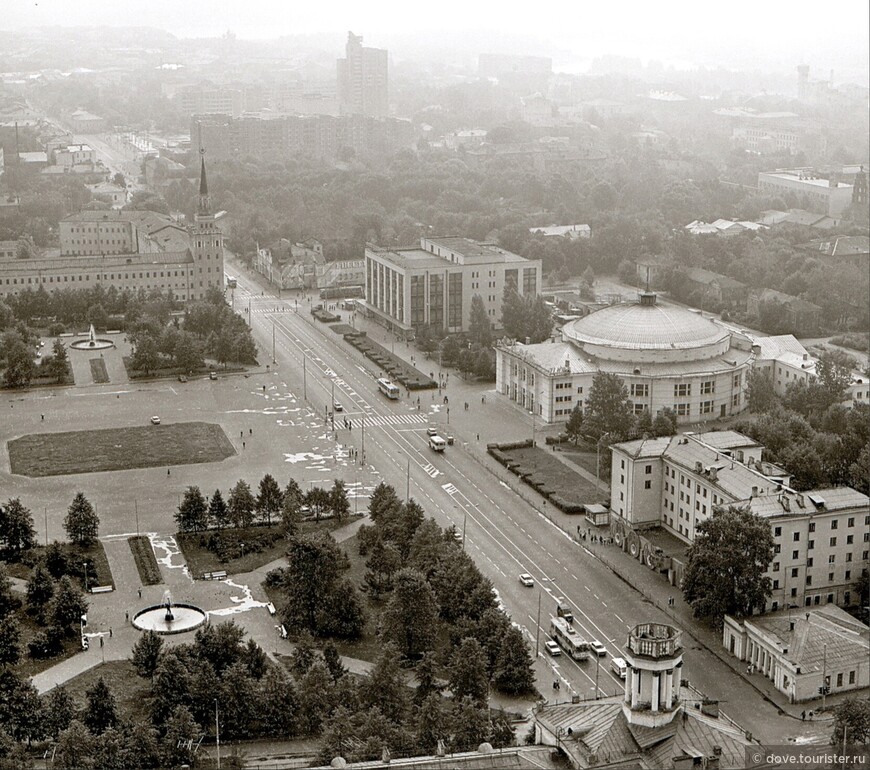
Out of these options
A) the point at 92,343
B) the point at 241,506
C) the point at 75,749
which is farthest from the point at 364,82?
the point at 75,749

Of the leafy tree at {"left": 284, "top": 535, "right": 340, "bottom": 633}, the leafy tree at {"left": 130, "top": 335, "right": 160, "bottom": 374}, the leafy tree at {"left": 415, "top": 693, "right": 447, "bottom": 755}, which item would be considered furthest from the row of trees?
the leafy tree at {"left": 130, "top": 335, "right": 160, "bottom": 374}

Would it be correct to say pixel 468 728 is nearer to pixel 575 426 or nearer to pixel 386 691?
pixel 386 691

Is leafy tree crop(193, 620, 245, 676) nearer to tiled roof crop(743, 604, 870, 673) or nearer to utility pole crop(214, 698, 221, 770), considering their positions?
utility pole crop(214, 698, 221, 770)

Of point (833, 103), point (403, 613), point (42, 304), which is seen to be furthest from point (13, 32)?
point (833, 103)

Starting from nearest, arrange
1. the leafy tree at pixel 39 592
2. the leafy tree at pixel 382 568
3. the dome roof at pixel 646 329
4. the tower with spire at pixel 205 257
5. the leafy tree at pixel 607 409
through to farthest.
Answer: the leafy tree at pixel 39 592 → the leafy tree at pixel 382 568 → the leafy tree at pixel 607 409 → the dome roof at pixel 646 329 → the tower with spire at pixel 205 257

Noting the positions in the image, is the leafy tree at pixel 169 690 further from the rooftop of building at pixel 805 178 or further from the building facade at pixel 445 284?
the rooftop of building at pixel 805 178

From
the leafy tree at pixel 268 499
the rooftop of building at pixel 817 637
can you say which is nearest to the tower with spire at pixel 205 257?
the leafy tree at pixel 268 499
